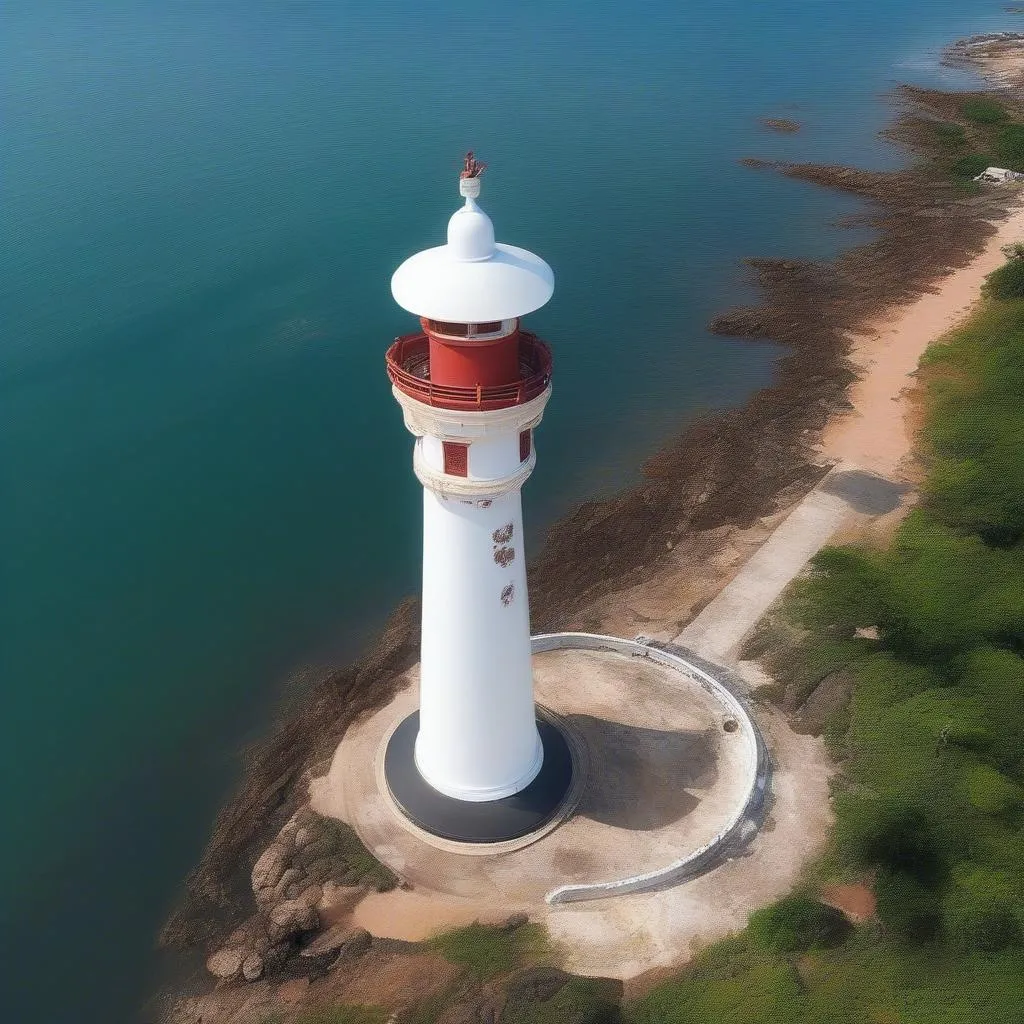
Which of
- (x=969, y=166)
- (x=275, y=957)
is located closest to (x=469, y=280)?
(x=275, y=957)

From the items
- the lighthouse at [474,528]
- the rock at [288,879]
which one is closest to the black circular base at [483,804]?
the lighthouse at [474,528]

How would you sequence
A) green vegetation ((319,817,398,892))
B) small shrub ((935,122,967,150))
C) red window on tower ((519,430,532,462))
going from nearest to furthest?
red window on tower ((519,430,532,462)), green vegetation ((319,817,398,892)), small shrub ((935,122,967,150))

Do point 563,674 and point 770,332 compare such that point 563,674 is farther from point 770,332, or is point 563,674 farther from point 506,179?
point 506,179

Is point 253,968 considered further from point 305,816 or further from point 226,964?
point 305,816

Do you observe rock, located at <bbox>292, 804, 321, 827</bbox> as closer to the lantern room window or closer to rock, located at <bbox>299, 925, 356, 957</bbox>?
rock, located at <bbox>299, 925, 356, 957</bbox>

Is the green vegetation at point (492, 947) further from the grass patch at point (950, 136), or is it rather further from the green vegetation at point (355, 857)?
the grass patch at point (950, 136)

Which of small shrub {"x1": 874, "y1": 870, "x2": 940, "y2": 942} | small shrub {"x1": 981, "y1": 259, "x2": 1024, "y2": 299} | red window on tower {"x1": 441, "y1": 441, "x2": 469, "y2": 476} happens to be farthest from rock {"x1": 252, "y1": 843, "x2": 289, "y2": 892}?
small shrub {"x1": 981, "y1": 259, "x2": 1024, "y2": 299}
